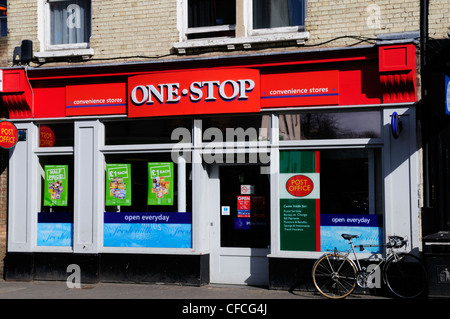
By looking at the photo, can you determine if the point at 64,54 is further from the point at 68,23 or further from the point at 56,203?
the point at 56,203

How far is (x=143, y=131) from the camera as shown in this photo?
40.4ft

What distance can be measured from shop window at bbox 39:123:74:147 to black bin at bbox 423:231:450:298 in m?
6.96

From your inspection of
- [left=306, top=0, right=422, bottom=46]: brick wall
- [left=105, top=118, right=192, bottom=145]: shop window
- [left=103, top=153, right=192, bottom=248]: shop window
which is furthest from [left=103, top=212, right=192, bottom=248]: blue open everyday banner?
[left=306, top=0, right=422, bottom=46]: brick wall

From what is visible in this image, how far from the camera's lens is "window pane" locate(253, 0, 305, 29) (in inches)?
462

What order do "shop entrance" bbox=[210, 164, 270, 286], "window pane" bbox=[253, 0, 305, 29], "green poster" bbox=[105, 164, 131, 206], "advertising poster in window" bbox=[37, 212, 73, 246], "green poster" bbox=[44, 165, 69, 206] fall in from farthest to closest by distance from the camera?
"green poster" bbox=[44, 165, 69, 206] < "advertising poster in window" bbox=[37, 212, 73, 246] < "green poster" bbox=[105, 164, 131, 206] < "shop entrance" bbox=[210, 164, 270, 286] < "window pane" bbox=[253, 0, 305, 29]

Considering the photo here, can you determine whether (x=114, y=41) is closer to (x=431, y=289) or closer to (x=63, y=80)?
(x=63, y=80)

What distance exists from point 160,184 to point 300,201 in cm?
266

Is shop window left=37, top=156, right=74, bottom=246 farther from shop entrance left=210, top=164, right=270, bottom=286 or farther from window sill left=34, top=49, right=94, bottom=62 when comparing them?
shop entrance left=210, top=164, right=270, bottom=286

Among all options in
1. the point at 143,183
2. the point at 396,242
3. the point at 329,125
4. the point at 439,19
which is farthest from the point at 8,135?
the point at 439,19

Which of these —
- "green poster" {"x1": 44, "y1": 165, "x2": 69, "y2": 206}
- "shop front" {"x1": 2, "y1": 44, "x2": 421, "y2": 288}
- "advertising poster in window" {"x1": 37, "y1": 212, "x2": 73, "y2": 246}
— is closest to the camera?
"shop front" {"x1": 2, "y1": 44, "x2": 421, "y2": 288}

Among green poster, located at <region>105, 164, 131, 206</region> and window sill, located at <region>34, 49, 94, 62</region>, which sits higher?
window sill, located at <region>34, 49, 94, 62</region>

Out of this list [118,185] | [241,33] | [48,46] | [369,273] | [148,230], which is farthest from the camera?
[48,46]

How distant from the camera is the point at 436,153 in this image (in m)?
10.5

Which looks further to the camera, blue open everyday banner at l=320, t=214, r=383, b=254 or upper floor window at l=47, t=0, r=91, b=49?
upper floor window at l=47, t=0, r=91, b=49
